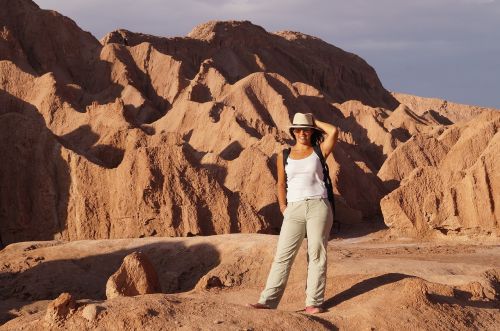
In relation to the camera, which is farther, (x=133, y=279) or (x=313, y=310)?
(x=133, y=279)

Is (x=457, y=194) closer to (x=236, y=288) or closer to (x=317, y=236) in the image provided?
(x=236, y=288)

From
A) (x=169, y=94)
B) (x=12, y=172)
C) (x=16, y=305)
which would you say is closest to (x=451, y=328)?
(x=16, y=305)

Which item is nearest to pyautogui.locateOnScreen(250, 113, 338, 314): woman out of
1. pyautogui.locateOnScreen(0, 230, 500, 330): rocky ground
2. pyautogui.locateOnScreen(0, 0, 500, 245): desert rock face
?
pyautogui.locateOnScreen(0, 230, 500, 330): rocky ground

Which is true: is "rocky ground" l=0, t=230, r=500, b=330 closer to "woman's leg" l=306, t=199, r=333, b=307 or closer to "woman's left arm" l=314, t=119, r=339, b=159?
"woman's leg" l=306, t=199, r=333, b=307

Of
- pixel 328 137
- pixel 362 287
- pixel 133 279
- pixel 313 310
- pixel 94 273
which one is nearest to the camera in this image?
pixel 313 310

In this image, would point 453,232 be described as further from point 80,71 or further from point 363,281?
point 80,71

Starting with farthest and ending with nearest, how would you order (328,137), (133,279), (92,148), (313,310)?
(92,148)
(133,279)
(328,137)
(313,310)

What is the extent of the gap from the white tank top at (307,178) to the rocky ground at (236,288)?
1069mm

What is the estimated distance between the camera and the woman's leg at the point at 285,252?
22.9 feet

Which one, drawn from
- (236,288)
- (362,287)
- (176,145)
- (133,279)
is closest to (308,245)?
(362,287)

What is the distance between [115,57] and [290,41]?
103ft

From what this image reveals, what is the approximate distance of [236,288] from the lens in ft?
33.0

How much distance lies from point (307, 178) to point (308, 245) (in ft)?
2.03

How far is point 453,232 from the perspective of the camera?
19828mm
